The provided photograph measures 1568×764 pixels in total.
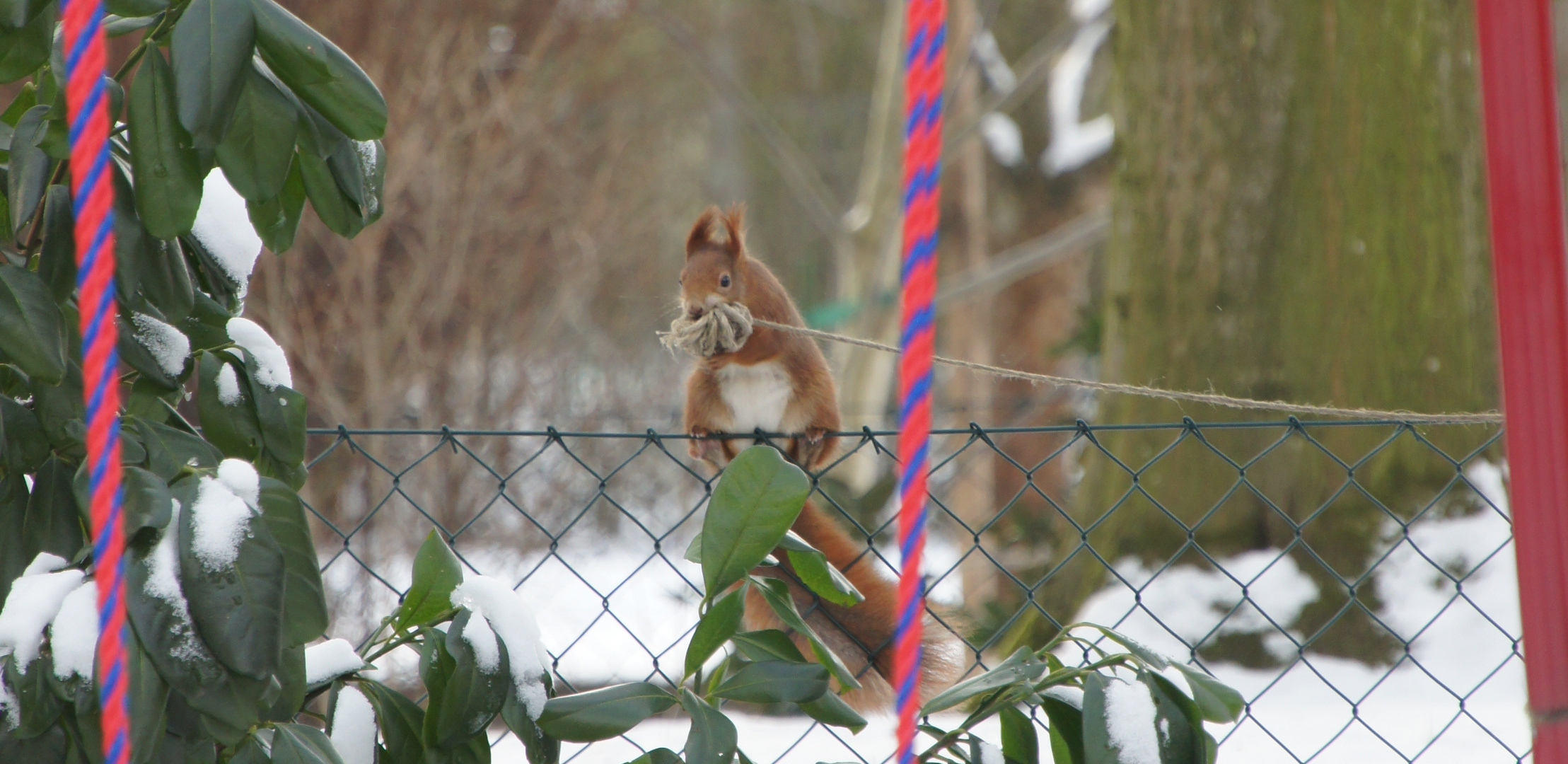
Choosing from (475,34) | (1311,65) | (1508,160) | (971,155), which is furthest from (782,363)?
(971,155)

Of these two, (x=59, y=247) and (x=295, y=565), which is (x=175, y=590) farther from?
(x=59, y=247)

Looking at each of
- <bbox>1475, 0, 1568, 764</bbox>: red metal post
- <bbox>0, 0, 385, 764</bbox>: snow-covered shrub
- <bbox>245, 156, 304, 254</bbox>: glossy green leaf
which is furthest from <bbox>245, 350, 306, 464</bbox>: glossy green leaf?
<bbox>1475, 0, 1568, 764</bbox>: red metal post

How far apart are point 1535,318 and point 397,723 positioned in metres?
0.96

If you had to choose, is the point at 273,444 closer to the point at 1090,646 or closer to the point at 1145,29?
the point at 1090,646

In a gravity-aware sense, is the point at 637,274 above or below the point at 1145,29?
above

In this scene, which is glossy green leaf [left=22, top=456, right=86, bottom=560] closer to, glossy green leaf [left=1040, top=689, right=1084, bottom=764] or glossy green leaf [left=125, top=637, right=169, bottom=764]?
glossy green leaf [left=125, top=637, right=169, bottom=764]

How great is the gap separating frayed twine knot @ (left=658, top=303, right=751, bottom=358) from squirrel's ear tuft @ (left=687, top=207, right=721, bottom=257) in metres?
0.20

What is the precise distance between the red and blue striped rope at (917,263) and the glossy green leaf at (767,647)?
0.36 m

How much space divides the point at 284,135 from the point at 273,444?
0.30 meters

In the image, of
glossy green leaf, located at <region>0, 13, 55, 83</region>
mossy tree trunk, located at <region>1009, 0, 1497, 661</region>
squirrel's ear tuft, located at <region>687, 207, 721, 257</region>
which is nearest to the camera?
glossy green leaf, located at <region>0, 13, 55, 83</region>

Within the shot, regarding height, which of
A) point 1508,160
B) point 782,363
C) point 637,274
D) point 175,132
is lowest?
point 1508,160

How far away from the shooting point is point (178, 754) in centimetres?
95

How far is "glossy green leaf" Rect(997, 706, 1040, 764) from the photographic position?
1143mm

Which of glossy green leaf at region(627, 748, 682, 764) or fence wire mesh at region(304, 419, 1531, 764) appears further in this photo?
fence wire mesh at region(304, 419, 1531, 764)
